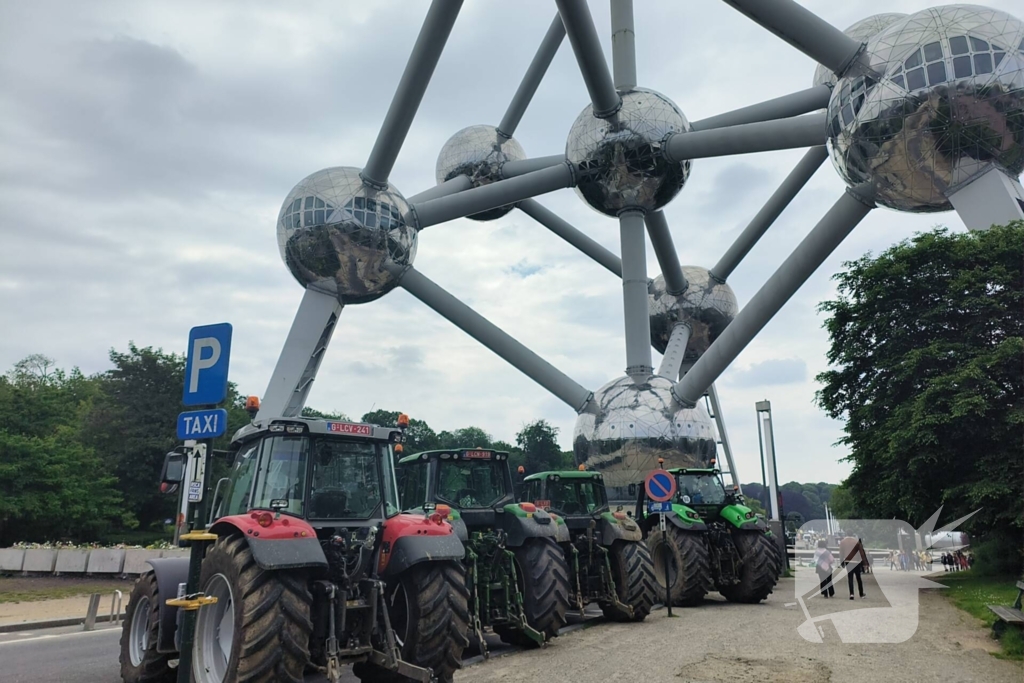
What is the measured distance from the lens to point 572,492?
11.6 m

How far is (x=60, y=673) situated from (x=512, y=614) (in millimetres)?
4694

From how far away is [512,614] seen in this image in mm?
8336

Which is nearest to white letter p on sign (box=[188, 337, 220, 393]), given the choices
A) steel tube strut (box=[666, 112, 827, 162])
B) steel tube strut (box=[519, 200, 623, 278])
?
steel tube strut (box=[666, 112, 827, 162])

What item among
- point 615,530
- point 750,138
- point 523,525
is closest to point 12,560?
point 615,530

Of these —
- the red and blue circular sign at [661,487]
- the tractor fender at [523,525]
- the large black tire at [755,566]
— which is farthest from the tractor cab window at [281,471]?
the large black tire at [755,566]

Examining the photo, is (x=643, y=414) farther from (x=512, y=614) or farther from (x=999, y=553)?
(x=512, y=614)

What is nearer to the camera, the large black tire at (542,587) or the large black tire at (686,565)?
the large black tire at (542,587)

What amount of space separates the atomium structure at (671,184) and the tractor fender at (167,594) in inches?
481

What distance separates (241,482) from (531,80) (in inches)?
1038

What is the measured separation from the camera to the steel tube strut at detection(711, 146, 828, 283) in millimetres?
23942

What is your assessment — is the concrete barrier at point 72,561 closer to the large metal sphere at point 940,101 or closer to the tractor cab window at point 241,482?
the tractor cab window at point 241,482

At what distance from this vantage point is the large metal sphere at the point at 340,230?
19641 mm

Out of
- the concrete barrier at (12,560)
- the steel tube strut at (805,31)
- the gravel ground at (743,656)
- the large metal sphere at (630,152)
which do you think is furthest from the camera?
the concrete barrier at (12,560)

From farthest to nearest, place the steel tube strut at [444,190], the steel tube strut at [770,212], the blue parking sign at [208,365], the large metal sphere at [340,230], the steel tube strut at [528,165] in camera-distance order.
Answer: the steel tube strut at [528,165] → the steel tube strut at [444,190] → the steel tube strut at [770,212] → the large metal sphere at [340,230] → the blue parking sign at [208,365]
